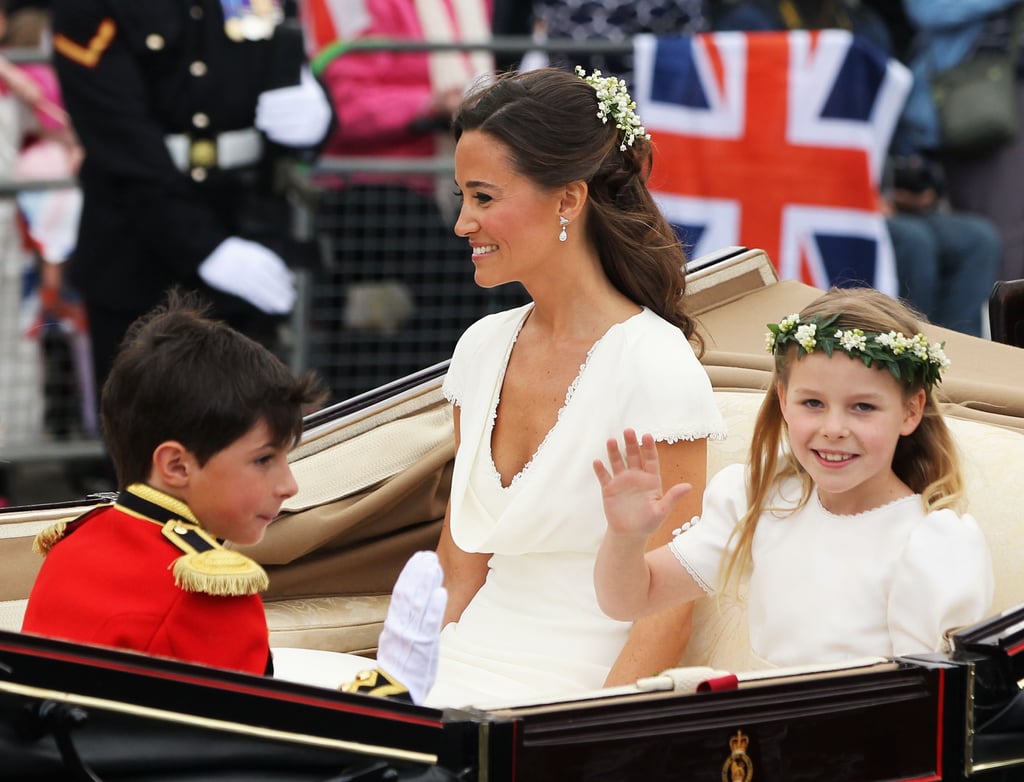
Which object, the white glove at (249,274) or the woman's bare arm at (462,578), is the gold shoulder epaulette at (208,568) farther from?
the white glove at (249,274)

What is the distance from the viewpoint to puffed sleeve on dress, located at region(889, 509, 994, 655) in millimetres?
2322

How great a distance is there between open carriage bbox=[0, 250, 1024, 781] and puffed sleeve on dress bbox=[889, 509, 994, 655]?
3.2 inches

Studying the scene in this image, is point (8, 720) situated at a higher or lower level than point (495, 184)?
lower

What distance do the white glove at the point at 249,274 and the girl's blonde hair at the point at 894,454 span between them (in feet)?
8.23

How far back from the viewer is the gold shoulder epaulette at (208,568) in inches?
79.0

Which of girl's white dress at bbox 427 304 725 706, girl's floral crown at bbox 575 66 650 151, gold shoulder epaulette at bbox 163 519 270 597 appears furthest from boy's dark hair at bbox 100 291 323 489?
girl's floral crown at bbox 575 66 650 151

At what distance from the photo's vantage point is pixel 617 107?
280 centimetres

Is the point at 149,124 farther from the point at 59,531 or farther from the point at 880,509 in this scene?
the point at 880,509

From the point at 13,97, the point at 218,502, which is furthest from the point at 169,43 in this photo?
the point at 218,502

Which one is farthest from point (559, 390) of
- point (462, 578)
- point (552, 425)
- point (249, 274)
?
point (249, 274)

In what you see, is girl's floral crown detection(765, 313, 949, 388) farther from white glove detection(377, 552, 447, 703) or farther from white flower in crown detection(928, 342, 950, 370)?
white glove detection(377, 552, 447, 703)

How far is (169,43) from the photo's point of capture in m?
4.77

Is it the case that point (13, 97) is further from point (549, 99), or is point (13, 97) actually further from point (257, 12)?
point (549, 99)

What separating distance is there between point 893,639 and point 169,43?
10.1ft
